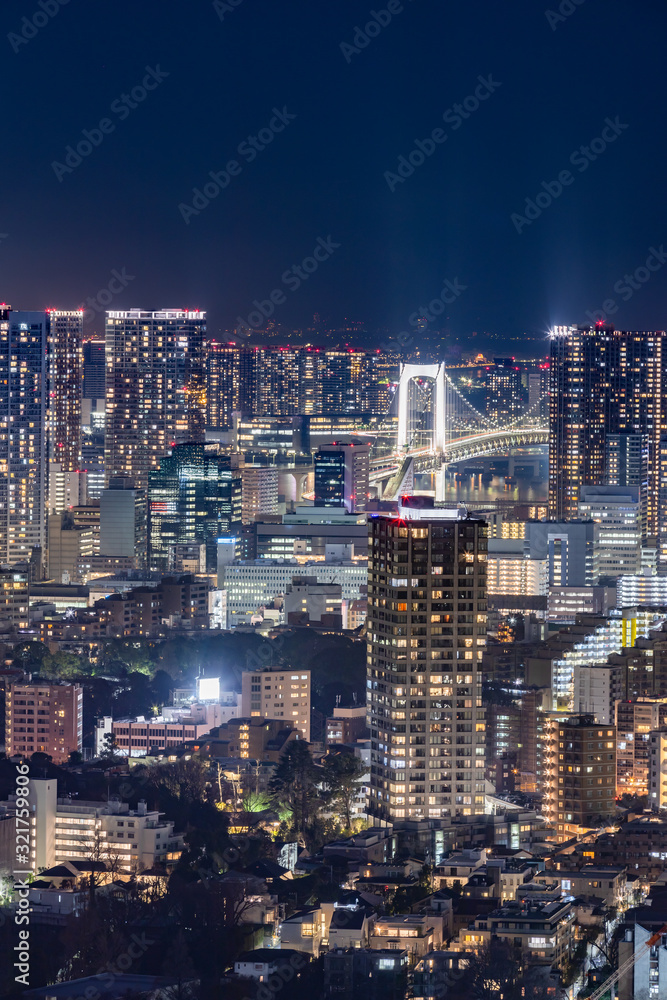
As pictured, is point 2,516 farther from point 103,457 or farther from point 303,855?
point 303,855

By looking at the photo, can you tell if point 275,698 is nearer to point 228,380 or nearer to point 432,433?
point 432,433

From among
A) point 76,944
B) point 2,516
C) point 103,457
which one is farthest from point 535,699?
point 103,457

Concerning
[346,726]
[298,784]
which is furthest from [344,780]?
[346,726]

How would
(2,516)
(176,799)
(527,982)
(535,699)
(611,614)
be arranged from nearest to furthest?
(527,982), (176,799), (535,699), (611,614), (2,516)

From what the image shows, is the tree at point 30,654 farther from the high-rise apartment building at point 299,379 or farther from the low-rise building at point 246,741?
the high-rise apartment building at point 299,379

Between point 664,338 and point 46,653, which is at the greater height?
point 664,338

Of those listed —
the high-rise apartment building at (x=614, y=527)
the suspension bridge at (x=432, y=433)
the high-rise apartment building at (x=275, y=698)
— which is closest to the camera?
the high-rise apartment building at (x=275, y=698)

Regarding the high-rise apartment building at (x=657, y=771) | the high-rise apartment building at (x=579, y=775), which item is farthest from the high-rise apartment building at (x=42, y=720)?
the high-rise apartment building at (x=657, y=771)
